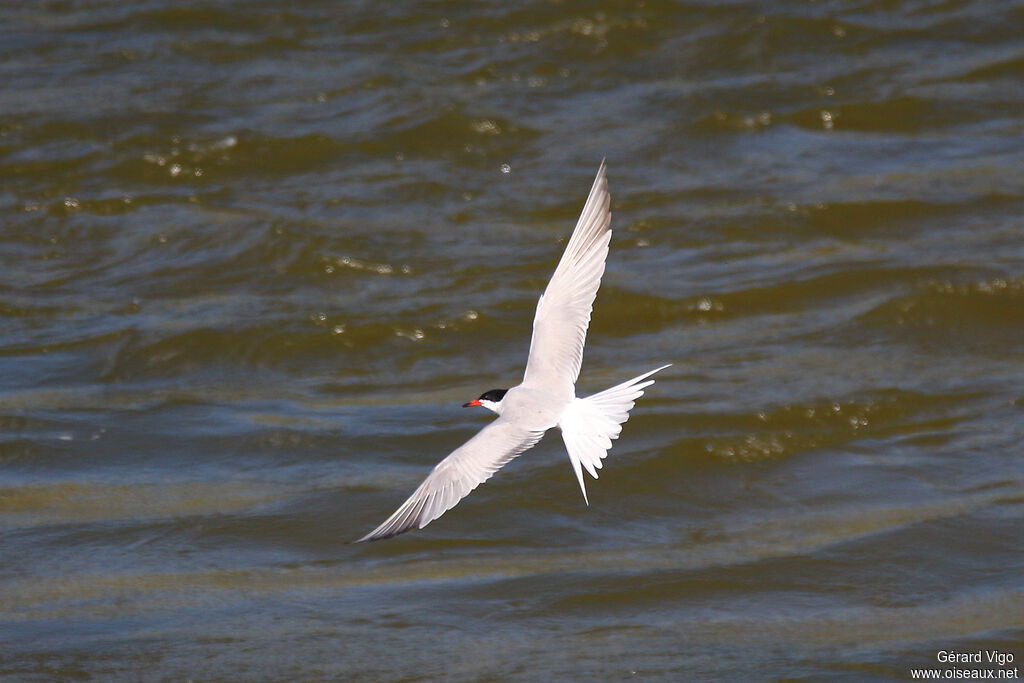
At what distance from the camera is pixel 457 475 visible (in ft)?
14.8

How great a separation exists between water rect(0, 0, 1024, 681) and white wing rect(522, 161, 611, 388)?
822 millimetres

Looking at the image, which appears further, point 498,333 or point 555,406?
point 498,333

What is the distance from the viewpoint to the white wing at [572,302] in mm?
5215

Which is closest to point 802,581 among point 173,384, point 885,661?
point 885,661

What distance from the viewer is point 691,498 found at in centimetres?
621

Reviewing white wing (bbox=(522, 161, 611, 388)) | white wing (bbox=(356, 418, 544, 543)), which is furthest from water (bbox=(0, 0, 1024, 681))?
white wing (bbox=(522, 161, 611, 388))

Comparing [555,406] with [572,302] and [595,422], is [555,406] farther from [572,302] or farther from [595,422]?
[572,302]

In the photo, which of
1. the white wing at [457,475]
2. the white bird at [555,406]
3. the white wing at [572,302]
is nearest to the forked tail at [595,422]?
the white bird at [555,406]

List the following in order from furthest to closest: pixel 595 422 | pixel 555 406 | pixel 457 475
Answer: pixel 555 406, pixel 595 422, pixel 457 475

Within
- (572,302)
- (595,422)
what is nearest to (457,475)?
(595,422)

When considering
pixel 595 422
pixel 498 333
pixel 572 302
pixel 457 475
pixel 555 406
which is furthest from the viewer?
pixel 498 333

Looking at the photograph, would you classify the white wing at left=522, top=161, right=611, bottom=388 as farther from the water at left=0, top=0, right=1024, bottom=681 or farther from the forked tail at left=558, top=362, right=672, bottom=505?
the water at left=0, top=0, right=1024, bottom=681

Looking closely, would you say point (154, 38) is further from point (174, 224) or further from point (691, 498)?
point (691, 498)

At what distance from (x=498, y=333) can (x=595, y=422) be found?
10.9ft
